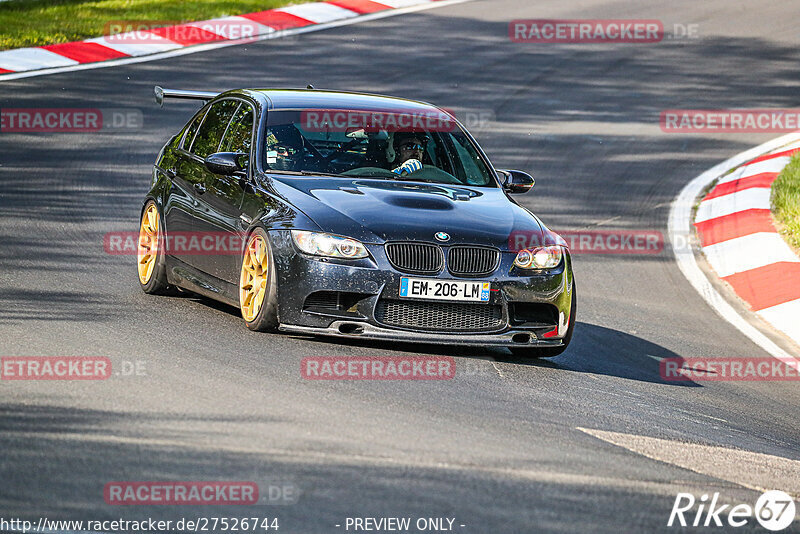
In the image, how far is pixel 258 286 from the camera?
791 cm

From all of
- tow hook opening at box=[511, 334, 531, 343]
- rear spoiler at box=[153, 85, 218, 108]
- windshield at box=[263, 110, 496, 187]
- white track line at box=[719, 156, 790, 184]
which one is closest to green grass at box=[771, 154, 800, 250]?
white track line at box=[719, 156, 790, 184]

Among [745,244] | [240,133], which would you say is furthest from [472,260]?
[745,244]

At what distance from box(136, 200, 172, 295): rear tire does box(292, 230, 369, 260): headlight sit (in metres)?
1.94

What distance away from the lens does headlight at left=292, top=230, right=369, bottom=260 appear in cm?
759

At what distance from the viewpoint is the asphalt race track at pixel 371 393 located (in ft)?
16.5

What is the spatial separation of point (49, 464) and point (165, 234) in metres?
4.36

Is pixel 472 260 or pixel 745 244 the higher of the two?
pixel 472 260

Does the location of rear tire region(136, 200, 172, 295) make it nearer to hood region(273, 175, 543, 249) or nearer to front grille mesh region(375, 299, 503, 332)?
hood region(273, 175, 543, 249)

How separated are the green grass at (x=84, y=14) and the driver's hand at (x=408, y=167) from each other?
1152 centimetres

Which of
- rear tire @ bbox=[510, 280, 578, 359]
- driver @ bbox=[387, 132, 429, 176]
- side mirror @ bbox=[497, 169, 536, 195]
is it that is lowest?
rear tire @ bbox=[510, 280, 578, 359]

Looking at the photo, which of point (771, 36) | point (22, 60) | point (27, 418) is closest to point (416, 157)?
point (27, 418)

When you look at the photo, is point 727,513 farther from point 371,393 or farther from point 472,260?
point 472,260

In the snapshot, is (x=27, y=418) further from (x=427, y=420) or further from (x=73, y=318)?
(x=73, y=318)

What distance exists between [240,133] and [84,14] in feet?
41.9
